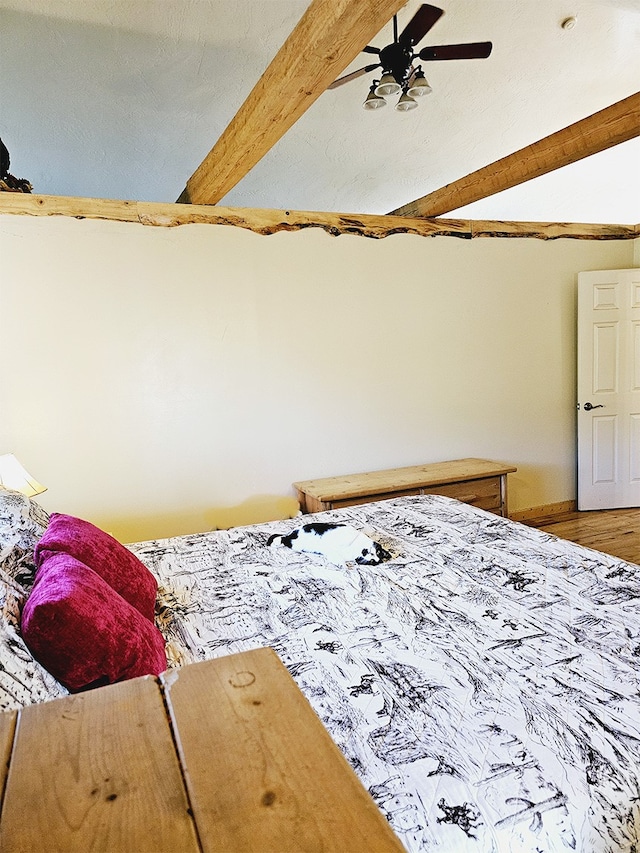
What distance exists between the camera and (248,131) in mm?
2643

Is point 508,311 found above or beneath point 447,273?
beneath

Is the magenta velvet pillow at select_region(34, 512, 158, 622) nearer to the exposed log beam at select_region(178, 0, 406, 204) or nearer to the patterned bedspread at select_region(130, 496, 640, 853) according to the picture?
the patterned bedspread at select_region(130, 496, 640, 853)

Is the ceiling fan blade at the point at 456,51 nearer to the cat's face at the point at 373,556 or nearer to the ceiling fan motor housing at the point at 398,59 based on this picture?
the ceiling fan motor housing at the point at 398,59

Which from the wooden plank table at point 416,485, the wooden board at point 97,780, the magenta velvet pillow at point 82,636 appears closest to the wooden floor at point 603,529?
the wooden plank table at point 416,485

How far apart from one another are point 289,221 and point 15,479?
7.93 ft

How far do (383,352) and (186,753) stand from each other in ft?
12.7

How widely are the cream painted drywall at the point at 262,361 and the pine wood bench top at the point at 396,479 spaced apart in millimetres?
153

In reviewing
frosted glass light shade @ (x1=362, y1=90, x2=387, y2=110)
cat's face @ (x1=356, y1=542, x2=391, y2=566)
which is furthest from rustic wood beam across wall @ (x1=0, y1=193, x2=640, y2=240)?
cat's face @ (x1=356, y1=542, x2=391, y2=566)

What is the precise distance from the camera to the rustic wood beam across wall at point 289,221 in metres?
3.43

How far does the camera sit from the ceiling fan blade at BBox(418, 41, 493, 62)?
2537 millimetres

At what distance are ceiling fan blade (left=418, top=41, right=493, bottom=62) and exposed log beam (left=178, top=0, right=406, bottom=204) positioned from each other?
0.66 m

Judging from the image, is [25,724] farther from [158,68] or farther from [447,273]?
[447,273]

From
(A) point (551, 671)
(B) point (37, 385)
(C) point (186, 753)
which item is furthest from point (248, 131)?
(C) point (186, 753)

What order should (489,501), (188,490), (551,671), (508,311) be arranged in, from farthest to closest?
(508,311) → (489,501) → (188,490) → (551,671)
